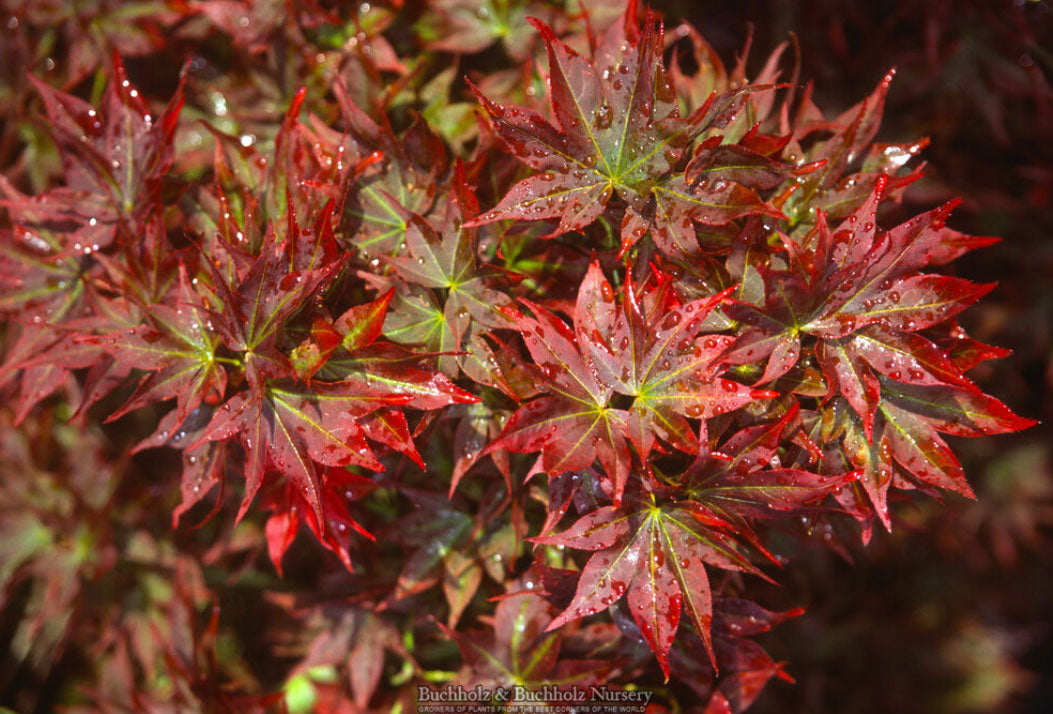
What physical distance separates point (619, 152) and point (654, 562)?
0.46 m

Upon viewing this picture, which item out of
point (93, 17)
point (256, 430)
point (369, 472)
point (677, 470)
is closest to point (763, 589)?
point (677, 470)

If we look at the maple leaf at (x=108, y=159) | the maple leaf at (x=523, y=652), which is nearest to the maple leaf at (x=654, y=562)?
the maple leaf at (x=523, y=652)

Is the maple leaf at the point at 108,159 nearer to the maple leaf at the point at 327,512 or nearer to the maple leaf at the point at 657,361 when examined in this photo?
the maple leaf at the point at 327,512

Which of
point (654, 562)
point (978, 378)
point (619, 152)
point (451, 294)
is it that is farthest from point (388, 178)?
point (978, 378)

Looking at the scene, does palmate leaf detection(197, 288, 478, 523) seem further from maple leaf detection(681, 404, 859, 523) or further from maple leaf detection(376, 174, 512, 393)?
maple leaf detection(681, 404, 859, 523)

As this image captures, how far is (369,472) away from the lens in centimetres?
101

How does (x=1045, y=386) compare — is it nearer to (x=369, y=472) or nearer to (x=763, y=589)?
(x=763, y=589)

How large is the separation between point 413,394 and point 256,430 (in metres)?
0.18

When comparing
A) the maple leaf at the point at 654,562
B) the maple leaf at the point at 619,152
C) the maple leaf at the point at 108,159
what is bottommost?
the maple leaf at the point at 654,562

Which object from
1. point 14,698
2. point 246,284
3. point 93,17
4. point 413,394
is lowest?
point 14,698

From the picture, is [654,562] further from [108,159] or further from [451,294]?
[108,159]

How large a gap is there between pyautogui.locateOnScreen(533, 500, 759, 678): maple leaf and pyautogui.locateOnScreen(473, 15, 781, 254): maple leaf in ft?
0.99

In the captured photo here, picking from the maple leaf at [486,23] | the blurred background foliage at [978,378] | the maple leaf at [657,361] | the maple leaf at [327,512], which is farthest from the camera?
the blurred background foliage at [978,378]

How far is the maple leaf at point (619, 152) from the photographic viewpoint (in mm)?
767
